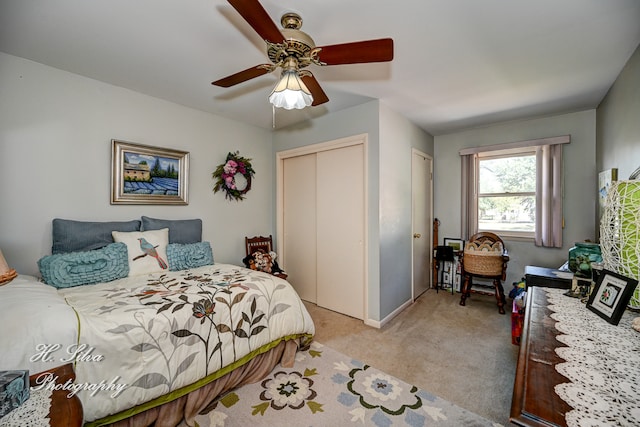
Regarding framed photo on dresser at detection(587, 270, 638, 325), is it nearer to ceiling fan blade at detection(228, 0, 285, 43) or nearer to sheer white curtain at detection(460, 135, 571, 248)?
ceiling fan blade at detection(228, 0, 285, 43)

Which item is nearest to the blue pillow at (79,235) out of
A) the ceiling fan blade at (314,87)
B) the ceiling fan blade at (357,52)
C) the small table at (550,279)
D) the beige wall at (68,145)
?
the beige wall at (68,145)

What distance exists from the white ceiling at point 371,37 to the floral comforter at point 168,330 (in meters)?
1.79

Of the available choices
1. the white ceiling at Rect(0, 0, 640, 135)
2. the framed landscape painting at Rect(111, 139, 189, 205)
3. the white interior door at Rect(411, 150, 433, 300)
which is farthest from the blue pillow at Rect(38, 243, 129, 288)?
the white interior door at Rect(411, 150, 433, 300)

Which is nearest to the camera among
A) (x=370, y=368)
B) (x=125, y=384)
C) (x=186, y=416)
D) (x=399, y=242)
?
(x=125, y=384)

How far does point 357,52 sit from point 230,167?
2.32m

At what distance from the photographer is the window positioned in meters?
3.48

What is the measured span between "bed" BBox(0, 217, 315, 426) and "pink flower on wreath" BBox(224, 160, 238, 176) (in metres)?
1.20

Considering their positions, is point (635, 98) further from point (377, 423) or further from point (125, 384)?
point (125, 384)

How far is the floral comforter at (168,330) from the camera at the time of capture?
1.30 m

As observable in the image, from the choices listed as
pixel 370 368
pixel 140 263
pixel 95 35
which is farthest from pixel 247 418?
pixel 95 35

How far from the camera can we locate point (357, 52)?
1.44 m

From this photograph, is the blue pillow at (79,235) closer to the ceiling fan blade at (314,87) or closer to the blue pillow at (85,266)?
the blue pillow at (85,266)

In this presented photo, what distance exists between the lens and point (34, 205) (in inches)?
83.0

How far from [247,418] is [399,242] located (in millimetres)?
2331
